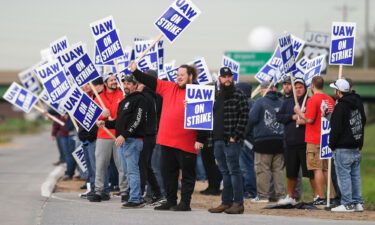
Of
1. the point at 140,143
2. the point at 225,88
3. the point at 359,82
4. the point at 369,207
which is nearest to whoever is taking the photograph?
the point at 225,88

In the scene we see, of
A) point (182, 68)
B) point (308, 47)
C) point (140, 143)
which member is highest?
point (308, 47)

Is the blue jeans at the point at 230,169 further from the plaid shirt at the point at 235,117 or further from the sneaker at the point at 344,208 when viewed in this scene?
the sneaker at the point at 344,208

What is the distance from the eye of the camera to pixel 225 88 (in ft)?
40.6

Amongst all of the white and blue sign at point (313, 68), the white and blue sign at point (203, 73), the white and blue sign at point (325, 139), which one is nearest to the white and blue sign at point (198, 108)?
the white and blue sign at point (325, 139)

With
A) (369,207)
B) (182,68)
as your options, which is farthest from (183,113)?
(369,207)

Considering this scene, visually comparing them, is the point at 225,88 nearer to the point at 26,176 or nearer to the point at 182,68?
the point at 182,68

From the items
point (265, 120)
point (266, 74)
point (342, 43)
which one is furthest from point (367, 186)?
point (342, 43)

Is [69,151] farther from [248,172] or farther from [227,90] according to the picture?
[227,90]

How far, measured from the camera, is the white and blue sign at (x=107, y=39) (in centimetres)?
1398

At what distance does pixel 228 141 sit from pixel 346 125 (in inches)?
69.9

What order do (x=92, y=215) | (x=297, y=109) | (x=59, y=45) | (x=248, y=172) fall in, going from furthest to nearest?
1. (x=248, y=172)
2. (x=59, y=45)
3. (x=297, y=109)
4. (x=92, y=215)

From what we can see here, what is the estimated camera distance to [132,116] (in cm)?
1317

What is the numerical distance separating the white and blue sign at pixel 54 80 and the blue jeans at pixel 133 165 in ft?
6.04

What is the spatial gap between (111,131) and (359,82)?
43.9 m
